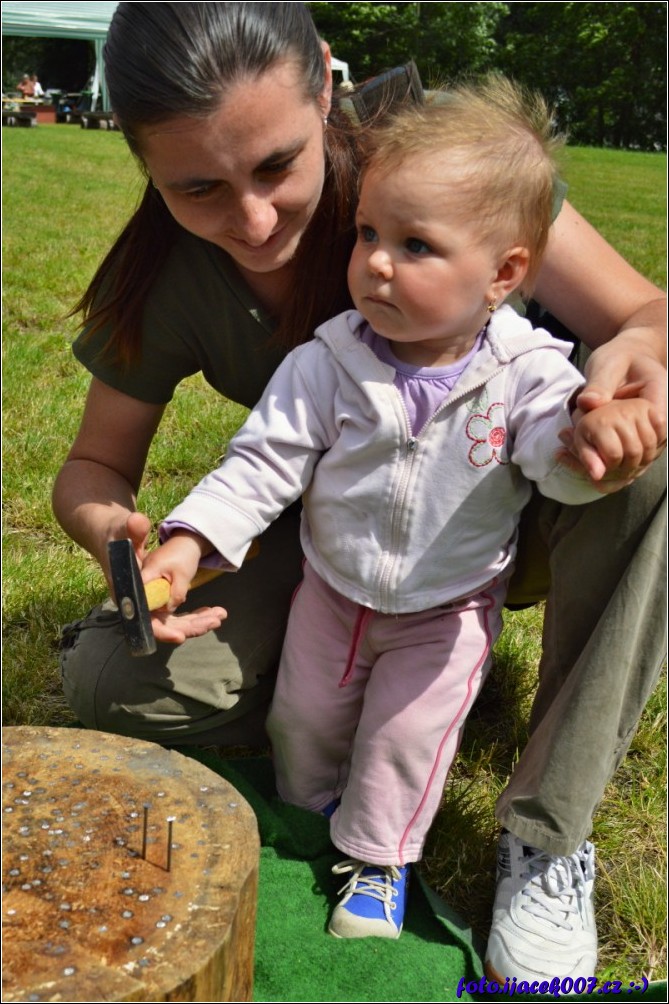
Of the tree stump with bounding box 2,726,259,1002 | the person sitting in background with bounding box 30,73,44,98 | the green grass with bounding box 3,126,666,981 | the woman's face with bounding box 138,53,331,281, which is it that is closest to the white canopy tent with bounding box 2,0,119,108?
the person sitting in background with bounding box 30,73,44,98

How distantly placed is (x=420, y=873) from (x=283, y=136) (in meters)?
1.32

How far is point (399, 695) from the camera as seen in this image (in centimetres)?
181

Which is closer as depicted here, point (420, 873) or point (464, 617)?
point (464, 617)

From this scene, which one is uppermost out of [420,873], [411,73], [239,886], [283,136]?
[411,73]

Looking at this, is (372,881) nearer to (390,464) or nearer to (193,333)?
(390,464)

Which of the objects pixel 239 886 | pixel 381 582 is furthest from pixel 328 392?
pixel 239 886

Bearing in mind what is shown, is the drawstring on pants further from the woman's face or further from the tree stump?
the woman's face

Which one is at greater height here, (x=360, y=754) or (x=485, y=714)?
(x=360, y=754)

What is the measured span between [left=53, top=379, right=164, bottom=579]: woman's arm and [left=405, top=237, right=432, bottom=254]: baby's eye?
0.71 m

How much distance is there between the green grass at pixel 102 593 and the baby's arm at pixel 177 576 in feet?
2.40

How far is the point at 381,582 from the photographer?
1764 mm

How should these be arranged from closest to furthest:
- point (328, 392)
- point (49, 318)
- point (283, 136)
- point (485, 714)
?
1. point (283, 136)
2. point (328, 392)
3. point (485, 714)
4. point (49, 318)

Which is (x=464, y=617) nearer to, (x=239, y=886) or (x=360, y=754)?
(x=360, y=754)

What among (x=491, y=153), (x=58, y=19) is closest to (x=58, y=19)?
(x=58, y=19)
